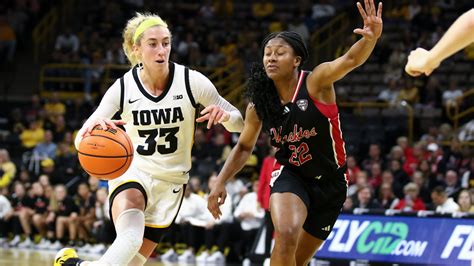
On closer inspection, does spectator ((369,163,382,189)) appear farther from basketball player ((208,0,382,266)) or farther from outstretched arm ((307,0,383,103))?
outstretched arm ((307,0,383,103))

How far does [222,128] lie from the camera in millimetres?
18031

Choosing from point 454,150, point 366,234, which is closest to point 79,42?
point 454,150

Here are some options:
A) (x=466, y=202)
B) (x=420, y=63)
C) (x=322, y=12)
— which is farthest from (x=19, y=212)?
(x=420, y=63)

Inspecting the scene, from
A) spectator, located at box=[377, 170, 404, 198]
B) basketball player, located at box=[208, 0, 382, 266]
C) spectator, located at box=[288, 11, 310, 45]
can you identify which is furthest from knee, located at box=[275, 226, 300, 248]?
spectator, located at box=[288, 11, 310, 45]

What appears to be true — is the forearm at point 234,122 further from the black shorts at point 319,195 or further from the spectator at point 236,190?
the spectator at point 236,190

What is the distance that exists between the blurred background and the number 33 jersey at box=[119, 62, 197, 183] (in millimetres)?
5379

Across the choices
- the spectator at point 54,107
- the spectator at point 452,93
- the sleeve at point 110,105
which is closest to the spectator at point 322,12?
the spectator at point 452,93

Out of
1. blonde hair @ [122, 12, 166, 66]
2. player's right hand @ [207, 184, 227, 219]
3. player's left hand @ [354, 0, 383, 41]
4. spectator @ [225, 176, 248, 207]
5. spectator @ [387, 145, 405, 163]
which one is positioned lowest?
spectator @ [225, 176, 248, 207]

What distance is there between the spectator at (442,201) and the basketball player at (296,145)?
5732mm

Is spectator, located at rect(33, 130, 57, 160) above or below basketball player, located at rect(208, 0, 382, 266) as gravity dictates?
below

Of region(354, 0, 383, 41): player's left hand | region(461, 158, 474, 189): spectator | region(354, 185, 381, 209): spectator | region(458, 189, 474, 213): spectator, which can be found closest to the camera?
region(354, 0, 383, 41): player's left hand

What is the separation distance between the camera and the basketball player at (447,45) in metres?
4.14

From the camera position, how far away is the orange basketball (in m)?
6.34

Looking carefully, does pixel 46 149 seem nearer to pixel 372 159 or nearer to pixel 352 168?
pixel 372 159
